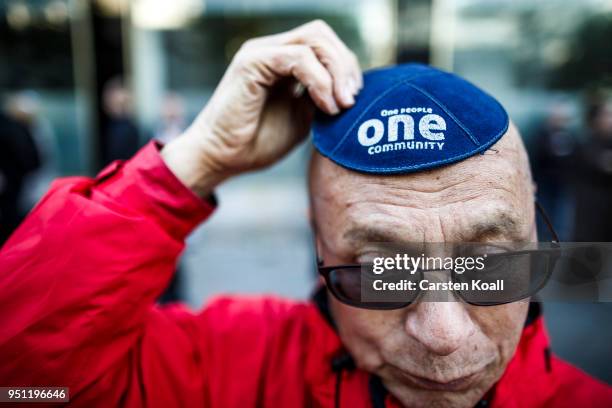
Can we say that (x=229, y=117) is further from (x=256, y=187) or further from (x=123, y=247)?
(x=256, y=187)

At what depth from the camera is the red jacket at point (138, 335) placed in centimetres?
117

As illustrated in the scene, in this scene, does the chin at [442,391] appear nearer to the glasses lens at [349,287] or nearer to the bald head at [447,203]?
the glasses lens at [349,287]

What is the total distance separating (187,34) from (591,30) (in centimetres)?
560

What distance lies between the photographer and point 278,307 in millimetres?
1639

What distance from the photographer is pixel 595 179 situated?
194 inches

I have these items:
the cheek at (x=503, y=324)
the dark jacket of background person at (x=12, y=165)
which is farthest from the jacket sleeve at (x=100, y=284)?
the dark jacket of background person at (x=12, y=165)

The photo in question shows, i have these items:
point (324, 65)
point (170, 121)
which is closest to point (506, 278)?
point (324, 65)

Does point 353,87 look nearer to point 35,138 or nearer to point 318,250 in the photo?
point 318,250

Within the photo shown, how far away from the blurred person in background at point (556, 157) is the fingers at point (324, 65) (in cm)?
532

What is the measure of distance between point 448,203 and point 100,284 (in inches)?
35.7

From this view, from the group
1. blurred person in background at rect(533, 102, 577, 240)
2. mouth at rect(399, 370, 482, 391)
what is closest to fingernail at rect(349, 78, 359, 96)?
mouth at rect(399, 370, 482, 391)

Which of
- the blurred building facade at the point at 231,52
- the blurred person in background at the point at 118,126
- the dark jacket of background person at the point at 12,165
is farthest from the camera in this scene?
the blurred building facade at the point at 231,52

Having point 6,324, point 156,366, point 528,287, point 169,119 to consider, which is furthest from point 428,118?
point 169,119

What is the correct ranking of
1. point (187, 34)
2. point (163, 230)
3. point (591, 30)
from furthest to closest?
point (187, 34), point (591, 30), point (163, 230)
